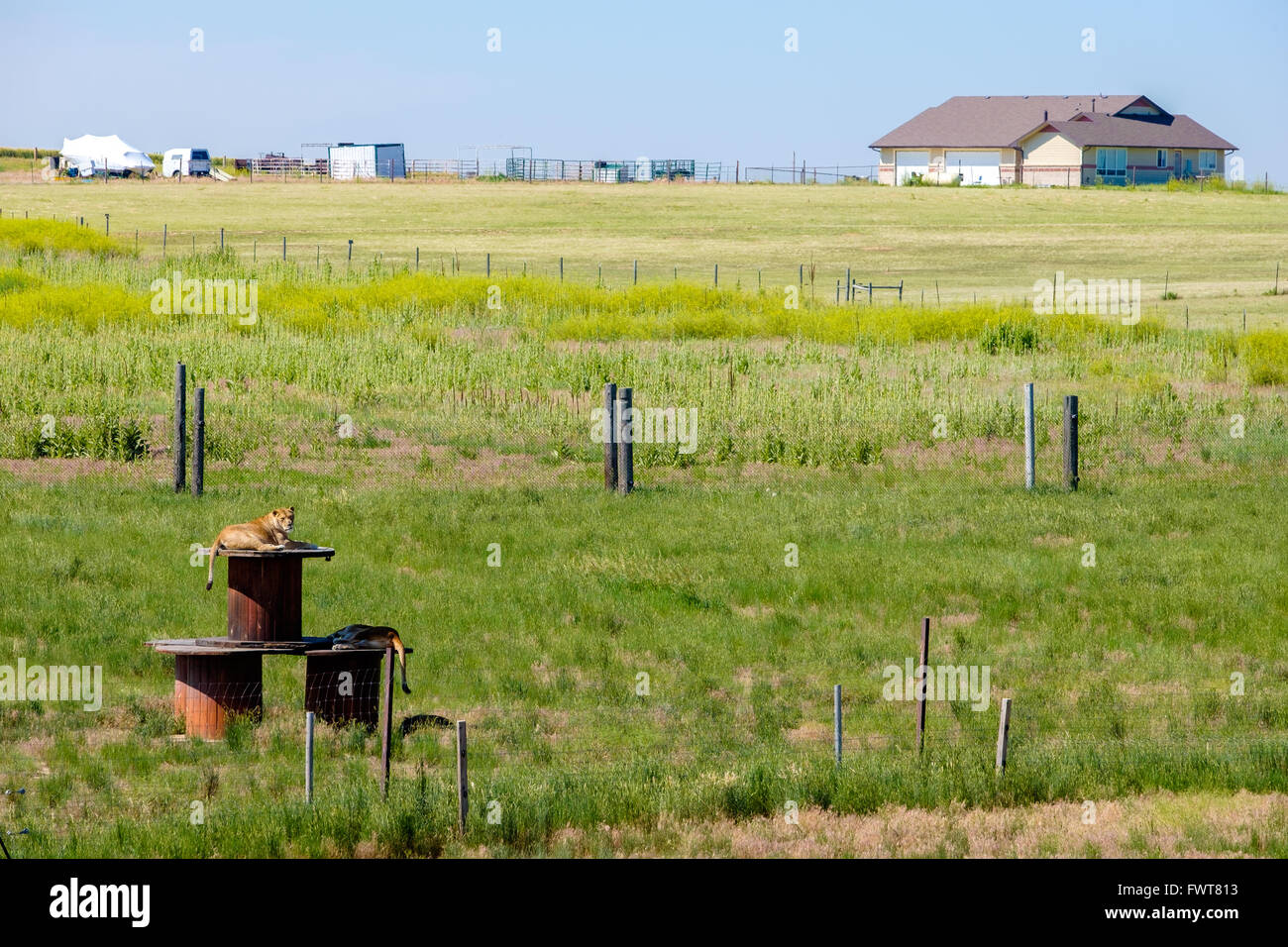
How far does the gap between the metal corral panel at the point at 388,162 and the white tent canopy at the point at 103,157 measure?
658 inches

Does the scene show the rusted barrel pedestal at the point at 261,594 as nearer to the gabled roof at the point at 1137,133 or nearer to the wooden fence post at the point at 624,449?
the wooden fence post at the point at 624,449

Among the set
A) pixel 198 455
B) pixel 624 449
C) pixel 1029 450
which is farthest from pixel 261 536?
pixel 1029 450

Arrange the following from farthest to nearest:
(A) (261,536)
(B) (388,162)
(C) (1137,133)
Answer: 1. (B) (388,162)
2. (C) (1137,133)
3. (A) (261,536)

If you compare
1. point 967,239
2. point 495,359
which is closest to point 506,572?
point 495,359

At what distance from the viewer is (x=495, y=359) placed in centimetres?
3550

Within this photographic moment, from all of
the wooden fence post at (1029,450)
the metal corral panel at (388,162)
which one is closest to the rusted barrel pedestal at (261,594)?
the wooden fence post at (1029,450)

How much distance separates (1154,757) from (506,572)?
335 inches

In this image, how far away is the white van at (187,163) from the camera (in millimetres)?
113562

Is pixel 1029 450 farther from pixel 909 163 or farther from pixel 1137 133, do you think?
pixel 909 163

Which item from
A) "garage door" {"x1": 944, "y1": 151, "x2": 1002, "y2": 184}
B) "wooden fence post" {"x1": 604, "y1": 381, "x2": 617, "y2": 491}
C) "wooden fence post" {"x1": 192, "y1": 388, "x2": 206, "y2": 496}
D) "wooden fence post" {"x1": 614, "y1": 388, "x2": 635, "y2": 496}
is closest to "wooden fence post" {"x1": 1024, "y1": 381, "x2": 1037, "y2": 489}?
"wooden fence post" {"x1": 614, "y1": 388, "x2": 635, "y2": 496}

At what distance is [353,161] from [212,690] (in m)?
112

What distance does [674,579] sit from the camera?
1816 centimetres

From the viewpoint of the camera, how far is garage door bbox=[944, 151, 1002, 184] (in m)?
116
